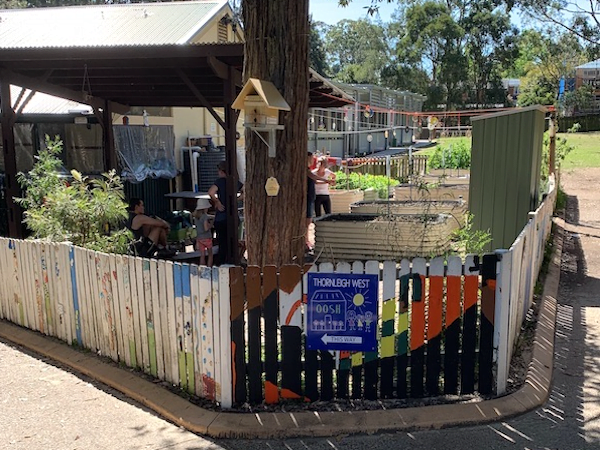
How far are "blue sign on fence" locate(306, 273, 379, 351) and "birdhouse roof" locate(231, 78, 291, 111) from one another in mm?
1451

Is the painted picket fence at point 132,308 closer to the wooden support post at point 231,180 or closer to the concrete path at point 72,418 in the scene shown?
the concrete path at point 72,418

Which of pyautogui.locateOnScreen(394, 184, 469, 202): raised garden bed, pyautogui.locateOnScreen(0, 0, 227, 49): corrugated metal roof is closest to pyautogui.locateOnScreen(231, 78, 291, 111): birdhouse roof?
pyautogui.locateOnScreen(394, 184, 469, 202): raised garden bed

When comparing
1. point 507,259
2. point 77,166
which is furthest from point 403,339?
point 77,166

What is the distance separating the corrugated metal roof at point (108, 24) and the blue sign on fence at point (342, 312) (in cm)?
1108

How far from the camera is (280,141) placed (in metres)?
5.02

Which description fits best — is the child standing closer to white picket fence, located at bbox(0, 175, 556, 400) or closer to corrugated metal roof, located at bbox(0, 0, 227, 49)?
white picket fence, located at bbox(0, 175, 556, 400)

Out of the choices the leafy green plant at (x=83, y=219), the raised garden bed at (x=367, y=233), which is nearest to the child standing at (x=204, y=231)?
the raised garden bed at (x=367, y=233)

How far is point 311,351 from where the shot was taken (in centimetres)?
409

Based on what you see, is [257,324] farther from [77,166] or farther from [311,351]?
[77,166]

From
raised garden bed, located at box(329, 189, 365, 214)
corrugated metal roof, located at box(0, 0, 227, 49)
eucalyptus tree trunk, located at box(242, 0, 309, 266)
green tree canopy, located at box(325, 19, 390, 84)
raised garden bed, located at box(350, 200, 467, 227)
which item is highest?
green tree canopy, located at box(325, 19, 390, 84)

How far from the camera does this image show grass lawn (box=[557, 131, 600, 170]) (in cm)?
2753

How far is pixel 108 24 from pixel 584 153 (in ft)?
86.5

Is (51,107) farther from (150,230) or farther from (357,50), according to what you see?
(357,50)

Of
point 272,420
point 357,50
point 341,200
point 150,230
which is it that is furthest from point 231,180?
point 357,50
